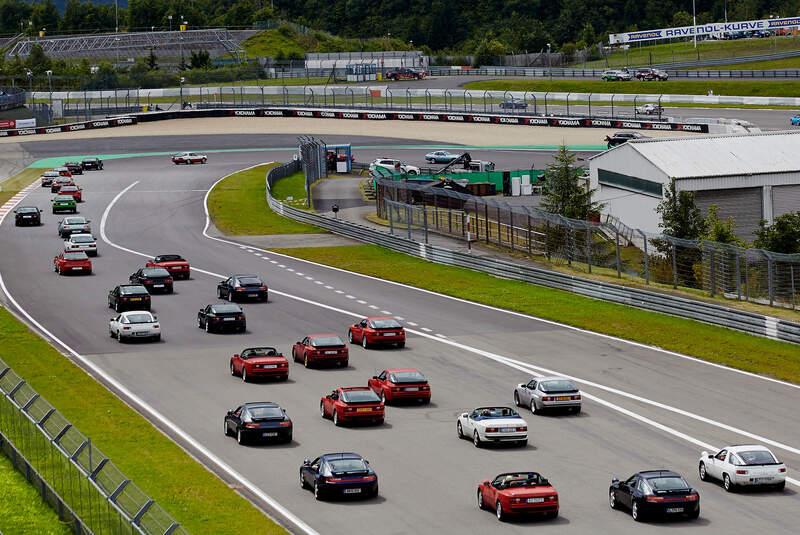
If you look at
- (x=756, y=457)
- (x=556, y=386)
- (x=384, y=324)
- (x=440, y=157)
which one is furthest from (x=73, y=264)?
(x=440, y=157)

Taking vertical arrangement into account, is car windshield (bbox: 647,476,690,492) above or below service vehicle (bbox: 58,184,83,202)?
below

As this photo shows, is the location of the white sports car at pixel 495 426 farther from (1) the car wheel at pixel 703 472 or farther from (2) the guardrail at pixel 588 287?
(2) the guardrail at pixel 588 287

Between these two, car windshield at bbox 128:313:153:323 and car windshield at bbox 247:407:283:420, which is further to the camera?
car windshield at bbox 128:313:153:323

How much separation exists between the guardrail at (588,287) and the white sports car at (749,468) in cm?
1688

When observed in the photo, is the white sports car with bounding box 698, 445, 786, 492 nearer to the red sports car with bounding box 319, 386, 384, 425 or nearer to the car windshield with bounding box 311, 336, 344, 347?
the red sports car with bounding box 319, 386, 384, 425

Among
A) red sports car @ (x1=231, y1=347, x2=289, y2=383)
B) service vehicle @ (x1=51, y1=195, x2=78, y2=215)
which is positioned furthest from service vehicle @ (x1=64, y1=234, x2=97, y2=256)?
red sports car @ (x1=231, y1=347, x2=289, y2=383)

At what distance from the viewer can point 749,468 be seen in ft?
82.7

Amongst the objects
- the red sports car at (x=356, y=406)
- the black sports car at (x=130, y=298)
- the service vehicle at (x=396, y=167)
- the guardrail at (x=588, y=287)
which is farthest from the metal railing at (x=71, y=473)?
the service vehicle at (x=396, y=167)

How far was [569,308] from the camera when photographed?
4819cm

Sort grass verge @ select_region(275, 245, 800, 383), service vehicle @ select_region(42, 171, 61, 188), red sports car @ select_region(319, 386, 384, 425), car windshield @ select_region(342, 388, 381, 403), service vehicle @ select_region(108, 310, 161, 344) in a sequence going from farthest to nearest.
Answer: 1. service vehicle @ select_region(42, 171, 61, 188)
2. service vehicle @ select_region(108, 310, 161, 344)
3. grass verge @ select_region(275, 245, 800, 383)
4. car windshield @ select_region(342, 388, 381, 403)
5. red sports car @ select_region(319, 386, 384, 425)

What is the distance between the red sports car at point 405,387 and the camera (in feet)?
108

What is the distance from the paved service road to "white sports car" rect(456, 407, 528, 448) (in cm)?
35

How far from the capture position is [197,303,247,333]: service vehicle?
42.8m

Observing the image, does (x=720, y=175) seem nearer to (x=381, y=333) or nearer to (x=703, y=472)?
(x=381, y=333)
